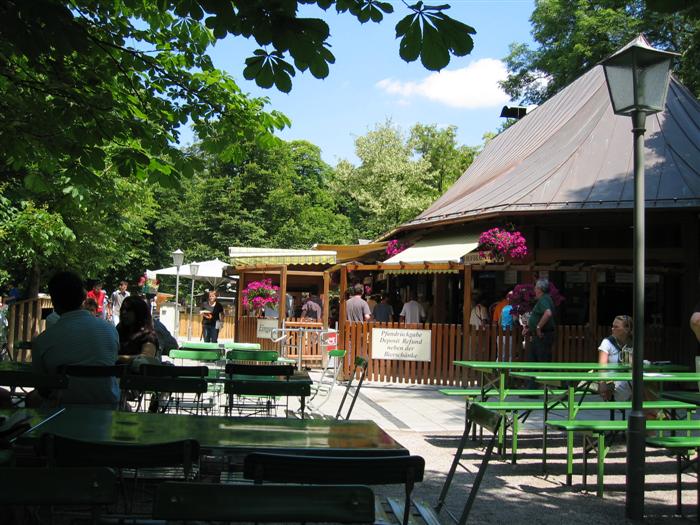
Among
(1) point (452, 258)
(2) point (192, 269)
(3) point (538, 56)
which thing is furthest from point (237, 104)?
(3) point (538, 56)

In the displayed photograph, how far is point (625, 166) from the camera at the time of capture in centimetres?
1609

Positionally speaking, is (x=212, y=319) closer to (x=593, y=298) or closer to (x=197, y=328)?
(x=593, y=298)

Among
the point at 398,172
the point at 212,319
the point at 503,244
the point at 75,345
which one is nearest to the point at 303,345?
the point at 212,319

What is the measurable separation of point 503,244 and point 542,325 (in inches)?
146

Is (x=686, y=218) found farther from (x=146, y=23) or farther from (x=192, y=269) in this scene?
(x=192, y=269)

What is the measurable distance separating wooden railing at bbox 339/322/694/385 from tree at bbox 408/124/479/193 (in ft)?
104

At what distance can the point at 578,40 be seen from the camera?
86.9ft

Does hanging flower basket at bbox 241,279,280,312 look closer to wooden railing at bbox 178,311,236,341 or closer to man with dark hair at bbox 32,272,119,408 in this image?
man with dark hair at bbox 32,272,119,408

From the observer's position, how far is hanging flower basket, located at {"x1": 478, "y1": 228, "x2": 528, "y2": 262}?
1491cm

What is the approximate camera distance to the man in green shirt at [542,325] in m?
11.5

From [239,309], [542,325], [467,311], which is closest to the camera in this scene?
[542,325]

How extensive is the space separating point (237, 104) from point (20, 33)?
13.3ft

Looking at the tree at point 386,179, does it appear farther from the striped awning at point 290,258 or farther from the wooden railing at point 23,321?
the wooden railing at point 23,321

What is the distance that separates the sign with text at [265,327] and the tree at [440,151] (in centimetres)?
2903
